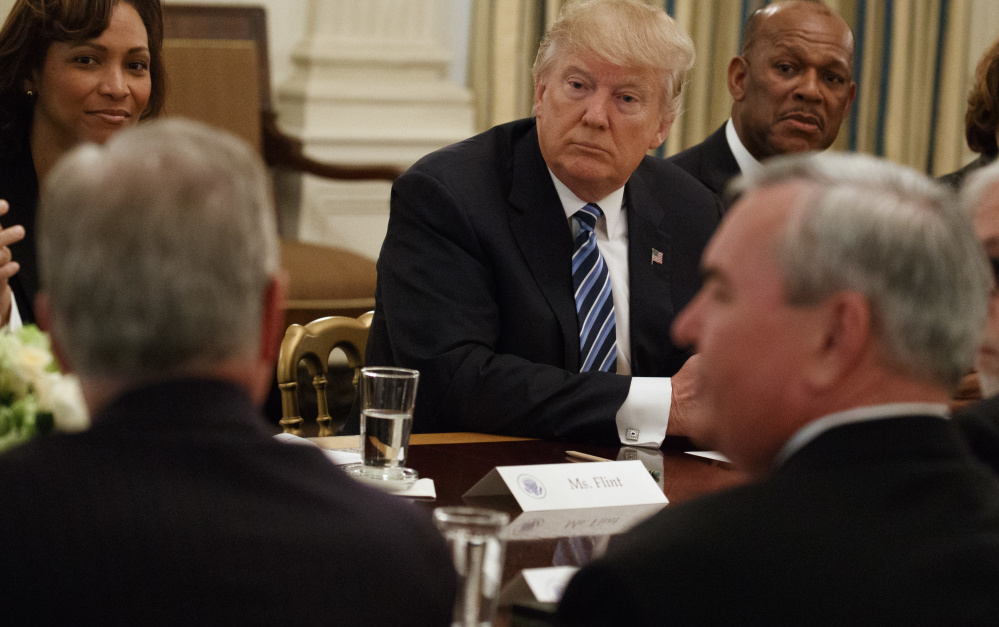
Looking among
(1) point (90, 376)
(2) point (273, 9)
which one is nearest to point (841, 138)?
(2) point (273, 9)

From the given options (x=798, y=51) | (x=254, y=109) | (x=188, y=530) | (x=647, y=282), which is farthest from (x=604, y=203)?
(x=254, y=109)

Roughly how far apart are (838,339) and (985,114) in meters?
2.83

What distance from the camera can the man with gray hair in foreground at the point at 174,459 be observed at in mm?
777

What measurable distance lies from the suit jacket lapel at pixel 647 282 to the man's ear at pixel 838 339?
148 cm

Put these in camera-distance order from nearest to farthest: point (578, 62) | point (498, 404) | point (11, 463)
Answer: point (11, 463) < point (498, 404) < point (578, 62)

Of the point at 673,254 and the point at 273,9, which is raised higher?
the point at 273,9

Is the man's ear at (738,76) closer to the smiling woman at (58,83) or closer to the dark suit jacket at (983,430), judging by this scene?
the smiling woman at (58,83)

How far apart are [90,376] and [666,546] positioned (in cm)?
45

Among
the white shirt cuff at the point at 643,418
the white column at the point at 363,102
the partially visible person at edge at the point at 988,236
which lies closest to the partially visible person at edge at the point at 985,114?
the white shirt cuff at the point at 643,418

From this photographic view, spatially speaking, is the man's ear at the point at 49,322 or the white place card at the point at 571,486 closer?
the man's ear at the point at 49,322

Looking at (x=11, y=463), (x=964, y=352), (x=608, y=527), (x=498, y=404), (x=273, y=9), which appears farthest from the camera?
(x=273, y=9)

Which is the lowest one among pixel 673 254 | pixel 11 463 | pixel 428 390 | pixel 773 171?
pixel 428 390

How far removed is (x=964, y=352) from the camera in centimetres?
99

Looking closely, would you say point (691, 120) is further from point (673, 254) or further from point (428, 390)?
point (428, 390)
